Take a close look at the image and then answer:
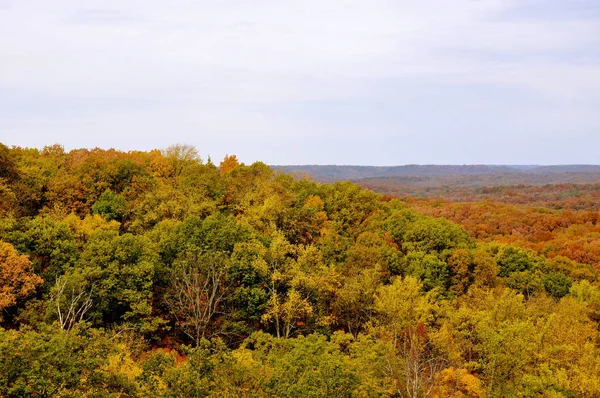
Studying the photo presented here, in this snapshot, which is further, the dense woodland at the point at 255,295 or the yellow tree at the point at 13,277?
the yellow tree at the point at 13,277

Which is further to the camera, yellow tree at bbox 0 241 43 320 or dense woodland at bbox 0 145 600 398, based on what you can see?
yellow tree at bbox 0 241 43 320

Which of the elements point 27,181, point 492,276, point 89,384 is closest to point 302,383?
point 89,384

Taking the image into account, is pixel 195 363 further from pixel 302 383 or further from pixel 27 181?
pixel 27 181

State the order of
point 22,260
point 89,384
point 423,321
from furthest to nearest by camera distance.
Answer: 1. point 423,321
2. point 22,260
3. point 89,384

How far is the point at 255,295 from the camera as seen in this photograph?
1617 inches

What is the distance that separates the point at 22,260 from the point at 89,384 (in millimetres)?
17970

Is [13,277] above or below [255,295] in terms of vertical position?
above

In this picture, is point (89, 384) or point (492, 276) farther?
point (492, 276)

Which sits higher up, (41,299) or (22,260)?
(22,260)

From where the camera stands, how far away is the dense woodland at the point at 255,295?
946 inches

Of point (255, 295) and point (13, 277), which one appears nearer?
point (13, 277)

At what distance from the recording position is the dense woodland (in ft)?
78.8

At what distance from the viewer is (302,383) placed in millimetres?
23312

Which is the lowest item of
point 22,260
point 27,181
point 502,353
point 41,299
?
point 502,353
